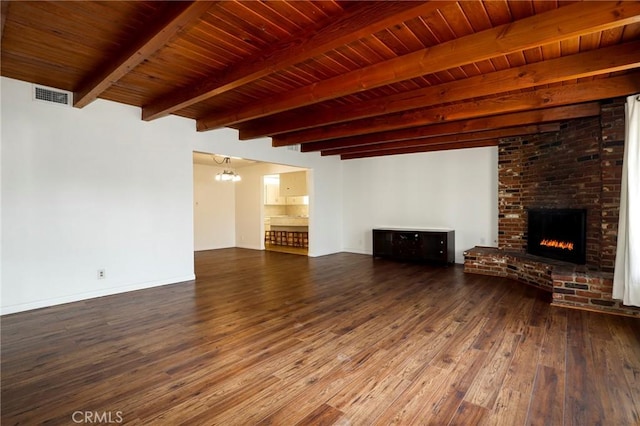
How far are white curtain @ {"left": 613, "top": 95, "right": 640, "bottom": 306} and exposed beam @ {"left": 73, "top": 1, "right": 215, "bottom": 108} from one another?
4.28m

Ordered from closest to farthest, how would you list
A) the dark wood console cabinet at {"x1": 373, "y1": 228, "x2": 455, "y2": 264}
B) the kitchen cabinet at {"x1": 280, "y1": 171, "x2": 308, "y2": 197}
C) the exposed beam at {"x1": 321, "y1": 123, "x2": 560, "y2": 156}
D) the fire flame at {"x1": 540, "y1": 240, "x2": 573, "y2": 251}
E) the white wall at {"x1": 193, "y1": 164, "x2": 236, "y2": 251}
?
the fire flame at {"x1": 540, "y1": 240, "x2": 573, "y2": 251}, the exposed beam at {"x1": 321, "y1": 123, "x2": 560, "y2": 156}, the dark wood console cabinet at {"x1": 373, "y1": 228, "x2": 455, "y2": 264}, the kitchen cabinet at {"x1": 280, "y1": 171, "x2": 308, "y2": 197}, the white wall at {"x1": 193, "y1": 164, "x2": 236, "y2": 251}

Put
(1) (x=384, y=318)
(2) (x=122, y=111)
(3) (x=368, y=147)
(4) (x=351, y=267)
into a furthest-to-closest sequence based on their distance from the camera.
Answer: (3) (x=368, y=147) → (4) (x=351, y=267) → (2) (x=122, y=111) → (1) (x=384, y=318)

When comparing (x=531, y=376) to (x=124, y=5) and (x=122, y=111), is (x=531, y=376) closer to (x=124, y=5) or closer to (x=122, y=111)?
(x=124, y=5)

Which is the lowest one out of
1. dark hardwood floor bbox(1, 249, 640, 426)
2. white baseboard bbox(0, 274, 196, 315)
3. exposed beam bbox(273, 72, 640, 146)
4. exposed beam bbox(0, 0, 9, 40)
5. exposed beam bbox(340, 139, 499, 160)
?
dark hardwood floor bbox(1, 249, 640, 426)

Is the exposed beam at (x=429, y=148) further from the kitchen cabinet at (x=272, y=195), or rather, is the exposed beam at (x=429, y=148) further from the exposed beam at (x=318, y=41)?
the exposed beam at (x=318, y=41)

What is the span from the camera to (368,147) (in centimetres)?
689

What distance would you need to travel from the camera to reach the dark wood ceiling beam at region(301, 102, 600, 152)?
4.12 metres

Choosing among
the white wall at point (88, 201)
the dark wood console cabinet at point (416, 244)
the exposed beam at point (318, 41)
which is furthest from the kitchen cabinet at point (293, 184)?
the exposed beam at point (318, 41)

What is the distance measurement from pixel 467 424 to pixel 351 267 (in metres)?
4.46

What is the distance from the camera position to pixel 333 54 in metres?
2.92

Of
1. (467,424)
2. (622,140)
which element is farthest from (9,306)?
(622,140)

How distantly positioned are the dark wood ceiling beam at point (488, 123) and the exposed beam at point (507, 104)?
20.8 inches

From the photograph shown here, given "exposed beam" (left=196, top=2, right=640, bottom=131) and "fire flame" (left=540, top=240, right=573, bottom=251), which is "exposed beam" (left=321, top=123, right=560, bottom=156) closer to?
"fire flame" (left=540, top=240, right=573, bottom=251)

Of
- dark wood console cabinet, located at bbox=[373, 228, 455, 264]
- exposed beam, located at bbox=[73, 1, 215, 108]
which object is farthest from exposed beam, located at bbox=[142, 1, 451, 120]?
dark wood console cabinet, located at bbox=[373, 228, 455, 264]
